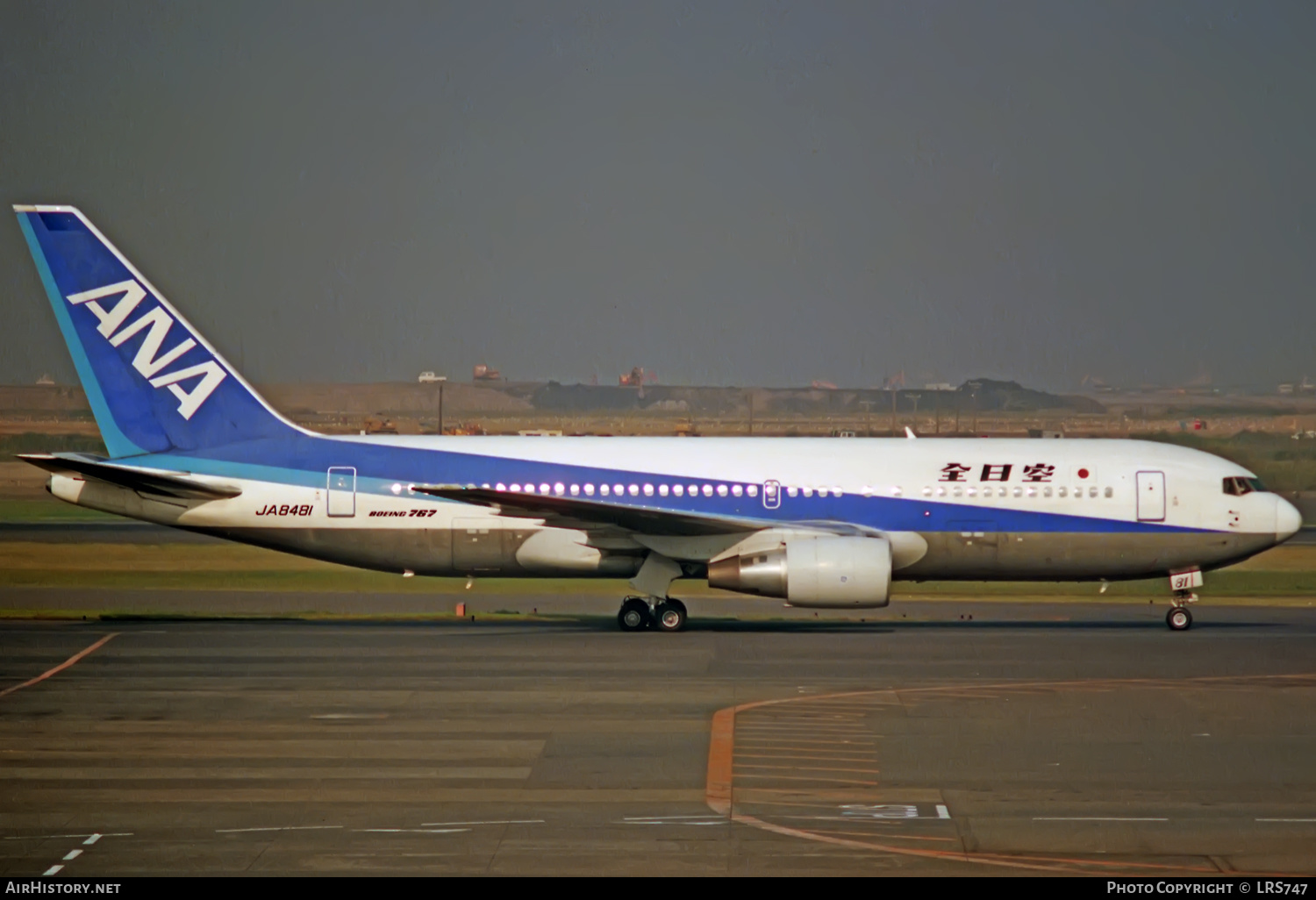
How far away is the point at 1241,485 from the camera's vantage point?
3200 centimetres

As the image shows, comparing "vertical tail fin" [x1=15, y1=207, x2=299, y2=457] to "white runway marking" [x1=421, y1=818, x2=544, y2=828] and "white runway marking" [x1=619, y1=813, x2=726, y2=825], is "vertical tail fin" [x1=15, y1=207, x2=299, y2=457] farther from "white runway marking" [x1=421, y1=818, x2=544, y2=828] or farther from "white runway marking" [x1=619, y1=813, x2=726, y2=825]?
"white runway marking" [x1=619, y1=813, x2=726, y2=825]

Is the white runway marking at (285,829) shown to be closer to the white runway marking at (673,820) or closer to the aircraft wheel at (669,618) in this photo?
the white runway marking at (673,820)

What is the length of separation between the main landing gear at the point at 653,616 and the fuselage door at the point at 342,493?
6018 mm

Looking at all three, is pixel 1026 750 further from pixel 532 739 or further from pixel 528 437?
pixel 528 437

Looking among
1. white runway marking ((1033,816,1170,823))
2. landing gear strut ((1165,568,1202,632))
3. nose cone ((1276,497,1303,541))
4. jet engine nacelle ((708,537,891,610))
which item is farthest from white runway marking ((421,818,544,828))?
nose cone ((1276,497,1303,541))

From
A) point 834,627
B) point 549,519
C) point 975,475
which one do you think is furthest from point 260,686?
point 975,475

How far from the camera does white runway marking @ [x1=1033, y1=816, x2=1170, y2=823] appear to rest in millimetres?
13969

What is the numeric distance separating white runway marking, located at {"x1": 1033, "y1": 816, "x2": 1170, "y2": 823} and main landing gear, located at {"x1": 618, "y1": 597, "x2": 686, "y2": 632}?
16.7m

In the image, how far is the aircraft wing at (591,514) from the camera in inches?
1166

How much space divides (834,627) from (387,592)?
42.5 ft

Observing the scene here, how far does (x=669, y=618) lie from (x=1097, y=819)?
17009 mm

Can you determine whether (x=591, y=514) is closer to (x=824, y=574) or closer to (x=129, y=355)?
(x=824, y=574)

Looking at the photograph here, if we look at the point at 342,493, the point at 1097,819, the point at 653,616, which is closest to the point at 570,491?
the point at 653,616

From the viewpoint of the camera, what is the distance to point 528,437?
32312 millimetres
